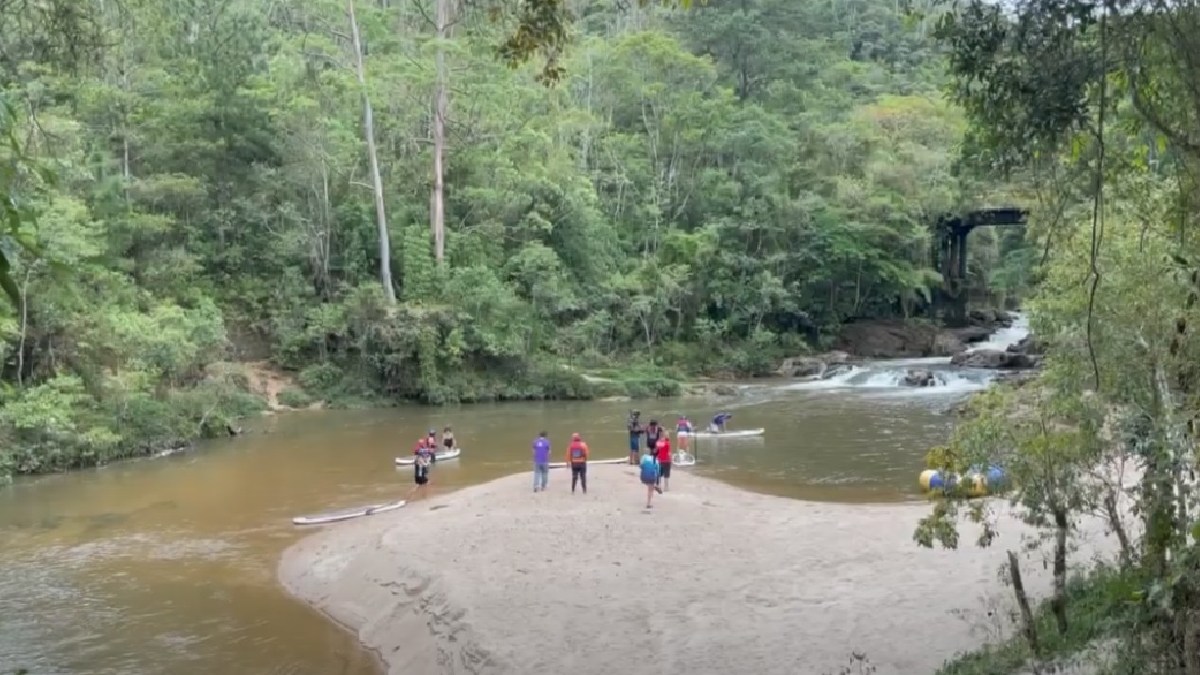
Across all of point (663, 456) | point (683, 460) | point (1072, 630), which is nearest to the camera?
point (1072, 630)

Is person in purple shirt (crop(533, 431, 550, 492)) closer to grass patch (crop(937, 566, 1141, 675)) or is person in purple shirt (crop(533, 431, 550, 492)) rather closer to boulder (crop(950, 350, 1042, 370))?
grass patch (crop(937, 566, 1141, 675))

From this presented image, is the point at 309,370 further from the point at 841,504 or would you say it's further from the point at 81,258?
the point at 841,504

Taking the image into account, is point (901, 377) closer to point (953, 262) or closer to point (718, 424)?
point (718, 424)

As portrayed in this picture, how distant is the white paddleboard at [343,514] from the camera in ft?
53.7

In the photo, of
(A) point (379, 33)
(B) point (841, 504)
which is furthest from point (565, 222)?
(B) point (841, 504)

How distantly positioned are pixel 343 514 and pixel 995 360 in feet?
95.7

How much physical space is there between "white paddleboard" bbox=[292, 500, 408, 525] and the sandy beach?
51cm

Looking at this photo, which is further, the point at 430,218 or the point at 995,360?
the point at 430,218

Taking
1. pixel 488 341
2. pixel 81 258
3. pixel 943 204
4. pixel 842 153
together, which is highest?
pixel 842 153

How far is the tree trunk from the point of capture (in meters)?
7.06

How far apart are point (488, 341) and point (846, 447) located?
15811 millimetres

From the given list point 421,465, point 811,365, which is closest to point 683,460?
point 421,465

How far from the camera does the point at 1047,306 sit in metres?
7.92

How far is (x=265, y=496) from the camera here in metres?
19.0
